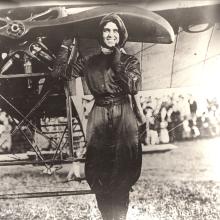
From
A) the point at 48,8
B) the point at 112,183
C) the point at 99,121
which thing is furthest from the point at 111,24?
the point at 112,183

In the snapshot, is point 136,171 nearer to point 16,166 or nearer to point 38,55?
point 16,166

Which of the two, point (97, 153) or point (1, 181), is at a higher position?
point (97, 153)

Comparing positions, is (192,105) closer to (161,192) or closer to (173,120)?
(173,120)

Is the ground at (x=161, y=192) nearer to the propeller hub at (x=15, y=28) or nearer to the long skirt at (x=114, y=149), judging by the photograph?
the long skirt at (x=114, y=149)

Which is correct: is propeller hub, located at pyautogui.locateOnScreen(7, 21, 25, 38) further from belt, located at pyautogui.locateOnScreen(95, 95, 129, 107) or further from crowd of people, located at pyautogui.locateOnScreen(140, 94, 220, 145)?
crowd of people, located at pyautogui.locateOnScreen(140, 94, 220, 145)

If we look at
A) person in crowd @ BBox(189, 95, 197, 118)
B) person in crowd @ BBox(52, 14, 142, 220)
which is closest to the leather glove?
person in crowd @ BBox(52, 14, 142, 220)

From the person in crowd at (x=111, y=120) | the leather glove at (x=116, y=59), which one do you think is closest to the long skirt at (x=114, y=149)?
the person in crowd at (x=111, y=120)
